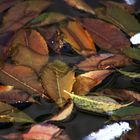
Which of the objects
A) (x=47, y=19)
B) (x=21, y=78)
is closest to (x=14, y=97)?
(x=21, y=78)

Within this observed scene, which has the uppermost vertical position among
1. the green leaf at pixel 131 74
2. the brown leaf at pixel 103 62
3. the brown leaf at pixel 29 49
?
the brown leaf at pixel 29 49

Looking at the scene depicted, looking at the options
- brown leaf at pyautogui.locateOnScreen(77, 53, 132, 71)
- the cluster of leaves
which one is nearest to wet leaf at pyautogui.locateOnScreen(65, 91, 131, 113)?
the cluster of leaves

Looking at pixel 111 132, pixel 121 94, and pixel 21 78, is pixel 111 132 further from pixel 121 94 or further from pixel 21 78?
pixel 21 78

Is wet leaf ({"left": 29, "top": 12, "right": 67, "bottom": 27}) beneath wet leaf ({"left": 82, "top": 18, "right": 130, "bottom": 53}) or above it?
above

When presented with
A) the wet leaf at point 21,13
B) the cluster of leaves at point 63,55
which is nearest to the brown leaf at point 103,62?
the cluster of leaves at point 63,55

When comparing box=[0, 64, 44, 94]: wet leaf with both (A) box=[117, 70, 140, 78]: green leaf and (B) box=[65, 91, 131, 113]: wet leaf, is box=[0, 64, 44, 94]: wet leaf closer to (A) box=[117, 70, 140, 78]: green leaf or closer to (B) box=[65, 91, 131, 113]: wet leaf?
(B) box=[65, 91, 131, 113]: wet leaf

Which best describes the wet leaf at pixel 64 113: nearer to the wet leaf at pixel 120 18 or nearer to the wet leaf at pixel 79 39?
the wet leaf at pixel 79 39
